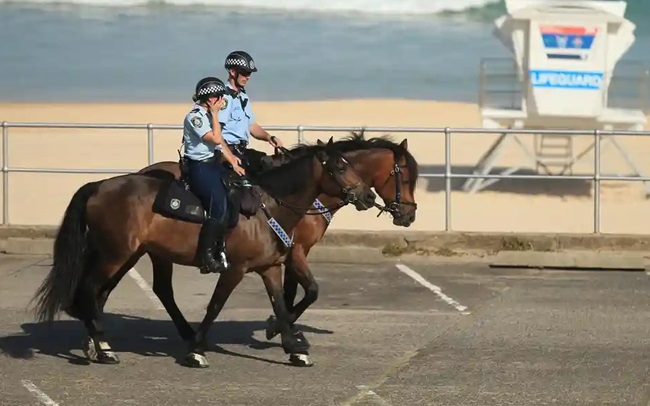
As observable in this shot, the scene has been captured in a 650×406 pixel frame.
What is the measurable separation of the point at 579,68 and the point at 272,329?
12.6 metres

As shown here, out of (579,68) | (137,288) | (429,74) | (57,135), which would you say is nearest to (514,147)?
(579,68)

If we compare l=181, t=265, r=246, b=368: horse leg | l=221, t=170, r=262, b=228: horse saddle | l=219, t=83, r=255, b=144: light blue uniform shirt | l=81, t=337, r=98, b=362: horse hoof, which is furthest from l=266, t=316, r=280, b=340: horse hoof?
l=219, t=83, r=255, b=144: light blue uniform shirt

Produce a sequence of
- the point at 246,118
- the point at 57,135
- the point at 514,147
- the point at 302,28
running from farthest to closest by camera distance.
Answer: the point at 302,28, the point at 57,135, the point at 514,147, the point at 246,118

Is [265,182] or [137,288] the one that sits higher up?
[265,182]

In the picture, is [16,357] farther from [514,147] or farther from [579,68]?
[514,147]

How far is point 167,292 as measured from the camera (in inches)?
464

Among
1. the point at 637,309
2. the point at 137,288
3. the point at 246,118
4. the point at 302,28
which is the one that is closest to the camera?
the point at 246,118

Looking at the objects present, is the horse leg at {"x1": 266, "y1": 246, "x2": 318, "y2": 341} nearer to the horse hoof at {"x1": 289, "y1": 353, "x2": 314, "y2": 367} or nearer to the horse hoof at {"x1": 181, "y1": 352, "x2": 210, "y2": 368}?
the horse hoof at {"x1": 289, "y1": 353, "x2": 314, "y2": 367}

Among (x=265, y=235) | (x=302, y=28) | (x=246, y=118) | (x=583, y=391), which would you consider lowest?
(x=583, y=391)

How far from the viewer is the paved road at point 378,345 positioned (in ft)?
33.2

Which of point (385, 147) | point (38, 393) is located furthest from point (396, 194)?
point (38, 393)

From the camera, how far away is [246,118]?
39.5 ft

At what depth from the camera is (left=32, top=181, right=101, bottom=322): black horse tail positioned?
1098cm

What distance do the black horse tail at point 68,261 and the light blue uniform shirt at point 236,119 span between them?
1.29 m
